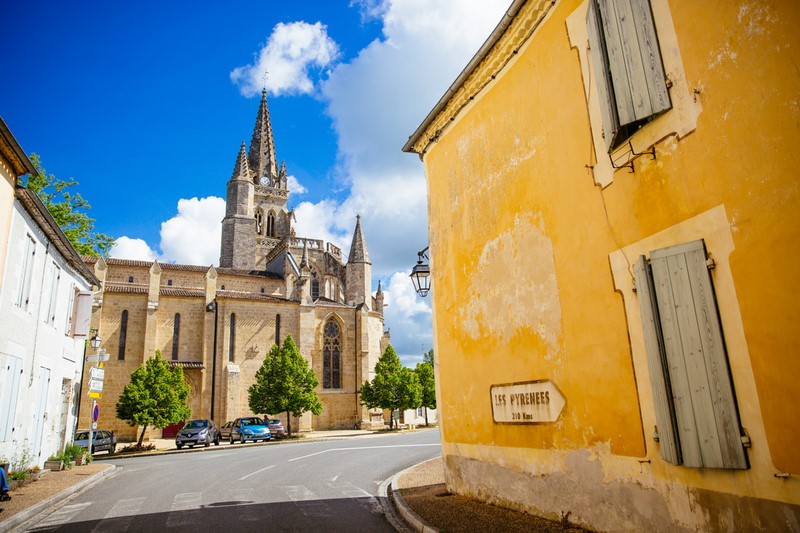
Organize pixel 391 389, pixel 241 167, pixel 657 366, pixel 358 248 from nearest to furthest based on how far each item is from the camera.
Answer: pixel 657 366 < pixel 391 389 < pixel 358 248 < pixel 241 167

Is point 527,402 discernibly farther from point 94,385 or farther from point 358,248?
point 358,248

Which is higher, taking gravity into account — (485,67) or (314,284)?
(314,284)

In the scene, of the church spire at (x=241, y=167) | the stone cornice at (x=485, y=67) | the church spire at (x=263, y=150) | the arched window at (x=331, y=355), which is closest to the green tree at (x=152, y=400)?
the arched window at (x=331, y=355)

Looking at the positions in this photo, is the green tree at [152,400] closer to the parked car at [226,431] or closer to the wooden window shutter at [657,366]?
the parked car at [226,431]

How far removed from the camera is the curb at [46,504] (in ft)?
24.3

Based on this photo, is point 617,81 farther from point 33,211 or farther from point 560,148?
point 33,211

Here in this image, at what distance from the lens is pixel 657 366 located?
4.73 metres

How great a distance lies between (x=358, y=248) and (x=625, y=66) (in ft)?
154

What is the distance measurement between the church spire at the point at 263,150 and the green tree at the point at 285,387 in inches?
1349

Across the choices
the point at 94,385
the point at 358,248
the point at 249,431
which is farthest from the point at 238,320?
the point at 94,385

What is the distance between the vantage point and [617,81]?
5.27m

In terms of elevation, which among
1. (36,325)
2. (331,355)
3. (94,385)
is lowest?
(94,385)

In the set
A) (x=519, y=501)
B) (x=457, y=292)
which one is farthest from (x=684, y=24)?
(x=519, y=501)

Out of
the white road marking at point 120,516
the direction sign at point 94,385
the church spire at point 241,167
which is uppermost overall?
the church spire at point 241,167
